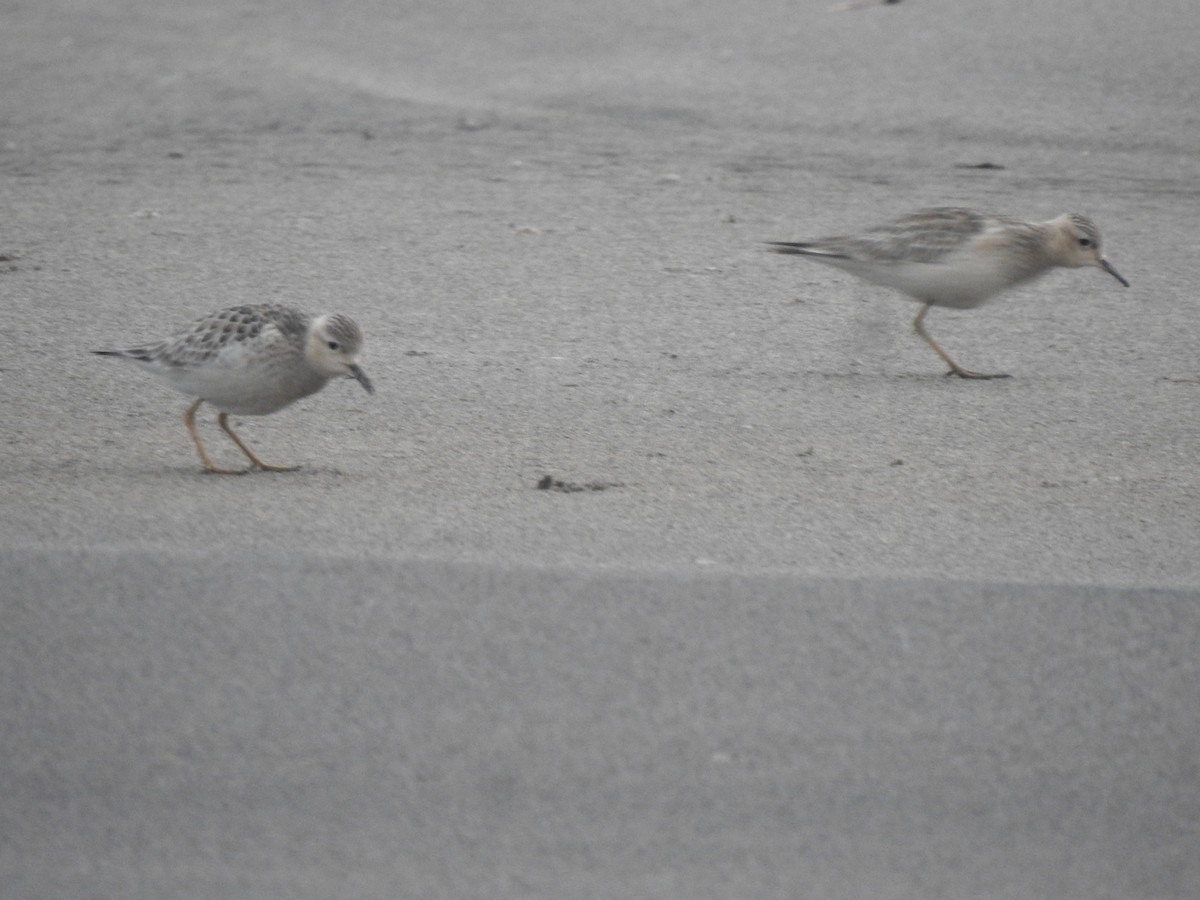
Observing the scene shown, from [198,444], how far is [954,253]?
3.75 meters

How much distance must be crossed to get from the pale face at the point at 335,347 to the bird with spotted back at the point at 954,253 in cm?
263

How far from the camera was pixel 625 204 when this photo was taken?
431 inches

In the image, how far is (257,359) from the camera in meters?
6.25

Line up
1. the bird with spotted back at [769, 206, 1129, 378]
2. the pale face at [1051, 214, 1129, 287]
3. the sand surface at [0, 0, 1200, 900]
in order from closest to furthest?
the sand surface at [0, 0, 1200, 900] → the bird with spotted back at [769, 206, 1129, 378] → the pale face at [1051, 214, 1129, 287]

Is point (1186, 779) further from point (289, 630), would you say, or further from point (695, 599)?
point (289, 630)

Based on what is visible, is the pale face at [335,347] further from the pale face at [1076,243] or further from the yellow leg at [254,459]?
the pale face at [1076,243]

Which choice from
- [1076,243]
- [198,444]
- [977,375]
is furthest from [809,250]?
[198,444]

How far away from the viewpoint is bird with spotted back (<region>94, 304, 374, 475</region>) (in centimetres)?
628

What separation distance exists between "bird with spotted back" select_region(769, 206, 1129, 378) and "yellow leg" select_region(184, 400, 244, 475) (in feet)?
10.1

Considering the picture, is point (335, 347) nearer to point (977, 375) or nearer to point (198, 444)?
point (198, 444)

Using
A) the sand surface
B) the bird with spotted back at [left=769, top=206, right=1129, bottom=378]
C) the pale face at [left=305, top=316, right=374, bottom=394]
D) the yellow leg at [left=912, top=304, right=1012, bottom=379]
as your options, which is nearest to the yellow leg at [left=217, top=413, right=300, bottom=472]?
the sand surface

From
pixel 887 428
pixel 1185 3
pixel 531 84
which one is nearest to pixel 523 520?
pixel 887 428

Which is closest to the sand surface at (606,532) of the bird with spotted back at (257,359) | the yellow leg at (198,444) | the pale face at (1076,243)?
the yellow leg at (198,444)

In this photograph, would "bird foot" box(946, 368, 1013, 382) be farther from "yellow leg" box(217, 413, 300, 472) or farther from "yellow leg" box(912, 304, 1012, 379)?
"yellow leg" box(217, 413, 300, 472)
